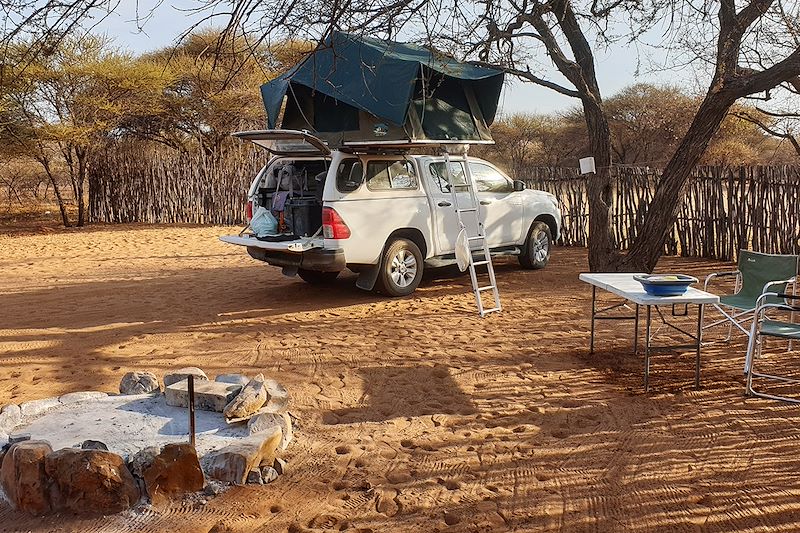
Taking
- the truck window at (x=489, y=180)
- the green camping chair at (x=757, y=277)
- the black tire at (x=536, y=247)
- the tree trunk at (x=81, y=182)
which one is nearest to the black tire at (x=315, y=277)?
the truck window at (x=489, y=180)

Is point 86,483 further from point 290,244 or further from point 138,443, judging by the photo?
point 290,244

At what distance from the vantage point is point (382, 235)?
8.30m

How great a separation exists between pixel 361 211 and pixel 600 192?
3.68m

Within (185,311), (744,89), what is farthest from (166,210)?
(744,89)

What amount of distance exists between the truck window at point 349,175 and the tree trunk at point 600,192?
3.50 metres

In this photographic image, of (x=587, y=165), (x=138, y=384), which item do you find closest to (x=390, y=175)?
(x=587, y=165)

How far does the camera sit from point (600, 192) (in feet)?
32.6

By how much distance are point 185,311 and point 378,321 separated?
2211 millimetres

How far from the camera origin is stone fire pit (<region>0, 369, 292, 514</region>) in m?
3.50

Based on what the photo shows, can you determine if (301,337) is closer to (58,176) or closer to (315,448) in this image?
(315,448)

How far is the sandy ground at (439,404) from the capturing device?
349 cm

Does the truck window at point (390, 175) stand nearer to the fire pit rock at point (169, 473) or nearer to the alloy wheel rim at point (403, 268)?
the alloy wheel rim at point (403, 268)

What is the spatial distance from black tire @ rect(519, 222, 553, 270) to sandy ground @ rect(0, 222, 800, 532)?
78 centimetres

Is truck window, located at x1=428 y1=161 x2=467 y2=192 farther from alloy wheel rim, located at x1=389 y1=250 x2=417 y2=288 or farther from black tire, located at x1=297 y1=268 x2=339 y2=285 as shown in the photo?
black tire, located at x1=297 y1=268 x2=339 y2=285
